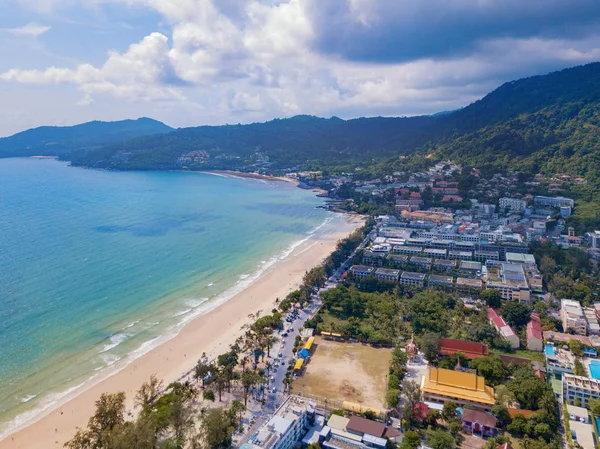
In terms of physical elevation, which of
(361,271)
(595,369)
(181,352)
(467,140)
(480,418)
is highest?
(467,140)

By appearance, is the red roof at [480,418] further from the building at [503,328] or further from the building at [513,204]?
the building at [513,204]

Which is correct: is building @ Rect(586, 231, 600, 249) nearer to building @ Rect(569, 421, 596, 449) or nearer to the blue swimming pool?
the blue swimming pool

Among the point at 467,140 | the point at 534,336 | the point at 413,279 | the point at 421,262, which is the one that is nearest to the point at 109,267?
the point at 413,279

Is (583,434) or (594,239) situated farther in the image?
(594,239)

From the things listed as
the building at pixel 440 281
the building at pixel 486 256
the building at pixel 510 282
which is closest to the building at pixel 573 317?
the building at pixel 510 282

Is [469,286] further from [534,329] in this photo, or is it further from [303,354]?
[303,354]

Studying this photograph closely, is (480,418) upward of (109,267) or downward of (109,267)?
downward

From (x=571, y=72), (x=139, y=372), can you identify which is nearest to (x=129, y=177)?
(x=139, y=372)

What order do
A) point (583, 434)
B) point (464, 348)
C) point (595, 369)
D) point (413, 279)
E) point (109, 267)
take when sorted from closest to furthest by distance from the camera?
point (583, 434) < point (595, 369) < point (464, 348) < point (413, 279) < point (109, 267)
